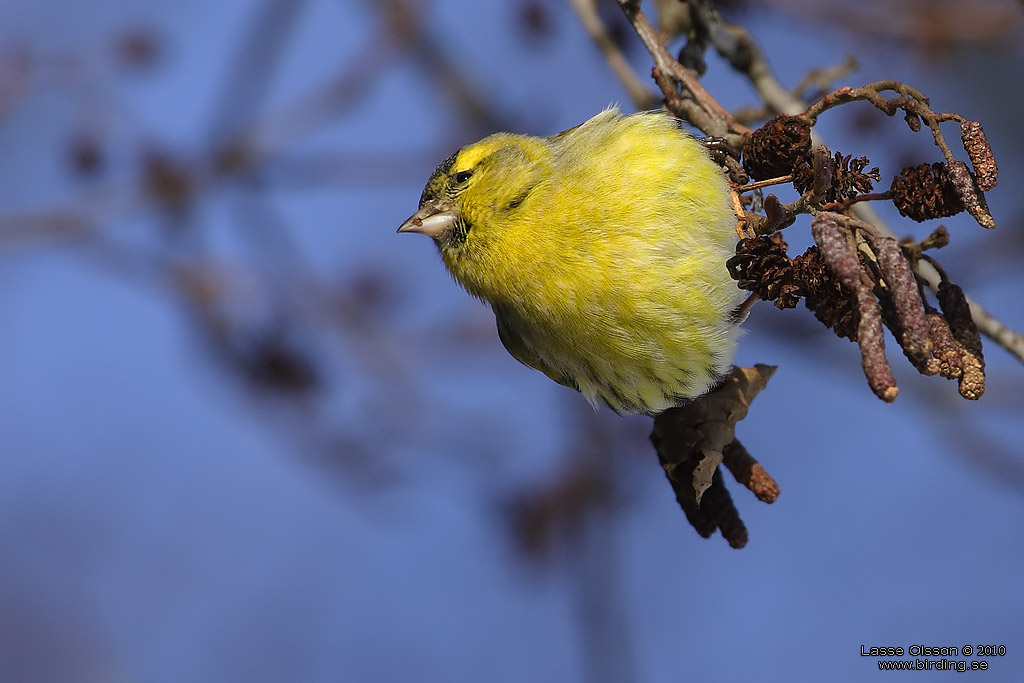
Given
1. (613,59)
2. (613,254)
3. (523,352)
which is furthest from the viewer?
(523,352)

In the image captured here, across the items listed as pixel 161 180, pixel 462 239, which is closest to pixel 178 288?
pixel 161 180

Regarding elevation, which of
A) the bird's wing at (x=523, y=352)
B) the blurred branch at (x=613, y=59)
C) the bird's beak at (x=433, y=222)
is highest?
the blurred branch at (x=613, y=59)

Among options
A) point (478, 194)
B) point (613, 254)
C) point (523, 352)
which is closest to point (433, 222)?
point (478, 194)

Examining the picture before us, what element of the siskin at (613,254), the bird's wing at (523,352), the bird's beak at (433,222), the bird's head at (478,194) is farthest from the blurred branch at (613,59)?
the bird's wing at (523,352)

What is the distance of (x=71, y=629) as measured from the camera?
24.8 feet

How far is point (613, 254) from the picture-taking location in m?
2.45

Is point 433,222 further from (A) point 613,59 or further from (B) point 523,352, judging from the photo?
(A) point 613,59

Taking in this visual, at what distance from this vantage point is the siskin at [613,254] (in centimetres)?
245

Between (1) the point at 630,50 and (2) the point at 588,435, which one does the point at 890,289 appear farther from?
(2) the point at 588,435

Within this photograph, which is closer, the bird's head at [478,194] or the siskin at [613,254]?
the siskin at [613,254]

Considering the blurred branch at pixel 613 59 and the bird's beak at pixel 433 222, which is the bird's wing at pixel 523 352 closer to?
the bird's beak at pixel 433 222

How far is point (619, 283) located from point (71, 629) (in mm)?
6692

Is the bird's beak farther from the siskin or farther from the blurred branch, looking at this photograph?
the blurred branch

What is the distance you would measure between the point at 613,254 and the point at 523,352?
61cm
